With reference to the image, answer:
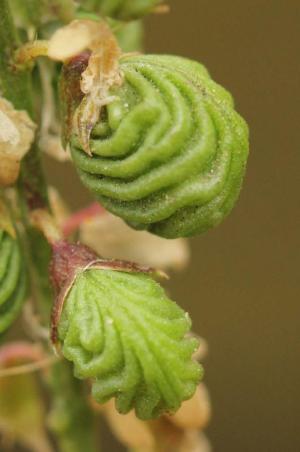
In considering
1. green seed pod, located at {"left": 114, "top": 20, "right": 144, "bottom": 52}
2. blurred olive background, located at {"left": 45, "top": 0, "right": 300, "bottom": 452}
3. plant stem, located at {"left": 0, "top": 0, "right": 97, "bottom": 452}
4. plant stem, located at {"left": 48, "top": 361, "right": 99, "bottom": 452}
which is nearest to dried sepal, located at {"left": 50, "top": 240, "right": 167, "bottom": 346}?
plant stem, located at {"left": 0, "top": 0, "right": 97, "bottom": 452}

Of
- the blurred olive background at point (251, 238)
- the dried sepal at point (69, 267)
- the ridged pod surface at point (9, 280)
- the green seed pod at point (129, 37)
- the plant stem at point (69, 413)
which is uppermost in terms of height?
the green seed pod at point (129, 37)

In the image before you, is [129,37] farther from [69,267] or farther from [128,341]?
[128,341]

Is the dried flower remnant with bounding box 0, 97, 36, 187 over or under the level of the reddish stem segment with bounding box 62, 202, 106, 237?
over

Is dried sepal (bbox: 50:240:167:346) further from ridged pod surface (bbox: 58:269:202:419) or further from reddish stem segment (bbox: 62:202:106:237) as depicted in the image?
reddish stem segment (bbox: 62:202:106:237)

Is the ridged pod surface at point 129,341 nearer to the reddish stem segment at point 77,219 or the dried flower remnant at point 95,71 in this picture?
the dried flower remnant at point 95,71

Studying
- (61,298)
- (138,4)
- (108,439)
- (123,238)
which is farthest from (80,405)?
(108,439)

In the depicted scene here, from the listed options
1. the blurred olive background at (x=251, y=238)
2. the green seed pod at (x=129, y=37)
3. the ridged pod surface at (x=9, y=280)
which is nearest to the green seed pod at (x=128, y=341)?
the ridged pod surface at (x=9, y=280)
